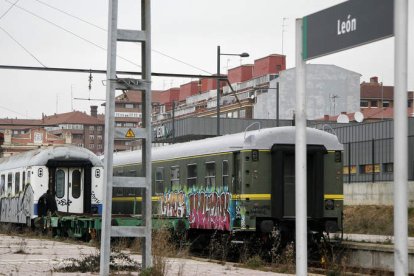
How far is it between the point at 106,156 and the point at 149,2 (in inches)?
92.5

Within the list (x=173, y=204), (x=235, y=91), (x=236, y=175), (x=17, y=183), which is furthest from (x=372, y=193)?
(x=235, y=91)

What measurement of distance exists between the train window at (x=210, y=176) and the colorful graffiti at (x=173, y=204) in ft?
5.97

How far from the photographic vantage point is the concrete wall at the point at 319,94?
323 ft

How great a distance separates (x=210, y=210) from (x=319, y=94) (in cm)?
7855

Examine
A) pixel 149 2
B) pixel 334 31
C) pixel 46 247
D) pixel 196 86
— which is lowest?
pixel 46 247

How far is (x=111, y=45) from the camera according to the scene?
13.0 m

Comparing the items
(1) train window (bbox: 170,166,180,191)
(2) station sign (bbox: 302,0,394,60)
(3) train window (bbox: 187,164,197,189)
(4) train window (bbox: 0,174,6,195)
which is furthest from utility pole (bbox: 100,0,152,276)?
(4) train window (bbox: 0,174,6,195)

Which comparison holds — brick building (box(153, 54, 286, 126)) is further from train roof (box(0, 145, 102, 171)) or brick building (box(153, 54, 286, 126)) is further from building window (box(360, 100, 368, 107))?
train roof (box(0, 145, 102, 171))

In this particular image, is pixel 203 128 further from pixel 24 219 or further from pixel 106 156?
pixel 106 156

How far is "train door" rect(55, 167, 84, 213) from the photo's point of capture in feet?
100

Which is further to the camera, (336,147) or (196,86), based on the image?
(196,86)

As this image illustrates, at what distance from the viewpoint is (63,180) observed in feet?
100

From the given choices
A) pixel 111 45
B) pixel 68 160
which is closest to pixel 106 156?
pixel 111 45

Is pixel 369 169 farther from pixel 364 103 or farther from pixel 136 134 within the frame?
pixel 364 103
